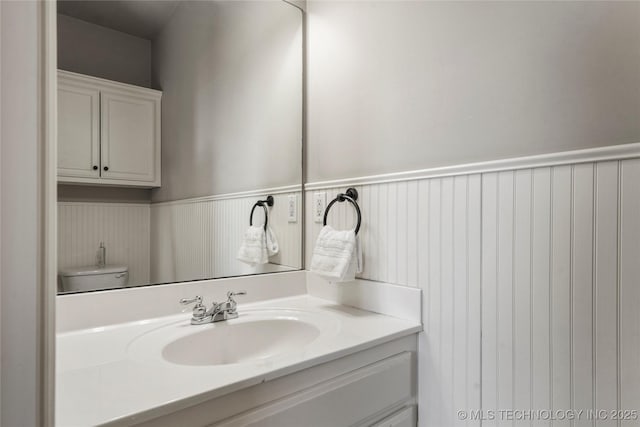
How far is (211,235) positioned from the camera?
4.34ft

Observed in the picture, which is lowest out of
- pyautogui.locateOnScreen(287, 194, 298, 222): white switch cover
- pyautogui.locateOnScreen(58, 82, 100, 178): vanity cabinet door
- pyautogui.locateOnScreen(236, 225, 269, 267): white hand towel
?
pyautogui.locateOnScreen(236, 225, 269, 267): white hand towel

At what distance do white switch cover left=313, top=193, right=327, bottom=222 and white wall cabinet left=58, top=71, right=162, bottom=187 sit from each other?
594mm

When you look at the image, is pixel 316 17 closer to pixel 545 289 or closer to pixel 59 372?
pixel 545 289

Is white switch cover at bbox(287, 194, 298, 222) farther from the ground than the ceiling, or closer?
closer

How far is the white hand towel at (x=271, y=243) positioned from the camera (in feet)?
4.82

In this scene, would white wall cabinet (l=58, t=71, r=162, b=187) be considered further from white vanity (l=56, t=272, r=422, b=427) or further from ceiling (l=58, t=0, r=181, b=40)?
white vanity (l=56, t=272, r=422, b=427)

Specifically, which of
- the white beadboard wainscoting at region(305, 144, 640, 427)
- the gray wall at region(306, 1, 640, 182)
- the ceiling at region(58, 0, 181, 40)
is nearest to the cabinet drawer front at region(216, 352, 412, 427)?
the white beadboard wainscoting at region(305, 144, 640, 427)

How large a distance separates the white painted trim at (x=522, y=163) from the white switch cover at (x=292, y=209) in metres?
0.33

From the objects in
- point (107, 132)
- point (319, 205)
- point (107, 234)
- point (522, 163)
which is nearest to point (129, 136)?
point (107, 132)

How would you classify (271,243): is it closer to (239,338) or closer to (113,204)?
(239,338)

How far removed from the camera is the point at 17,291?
0.36m

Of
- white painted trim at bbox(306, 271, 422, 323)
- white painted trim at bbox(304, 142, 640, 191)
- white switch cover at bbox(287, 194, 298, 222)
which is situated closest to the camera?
white painted trim at bbox(304, 142, 640, 191)

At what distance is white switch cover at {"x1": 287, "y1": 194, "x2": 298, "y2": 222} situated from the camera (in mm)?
1504

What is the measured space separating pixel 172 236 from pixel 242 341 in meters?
0.43
